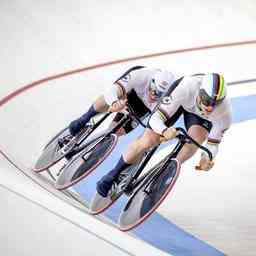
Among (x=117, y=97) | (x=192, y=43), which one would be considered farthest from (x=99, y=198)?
(x=192, y=43)

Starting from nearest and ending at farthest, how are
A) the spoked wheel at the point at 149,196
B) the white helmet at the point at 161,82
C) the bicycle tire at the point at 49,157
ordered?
the spoked wheel at the point at 149,196 → the white helmet at the point at 161,82 → the bicycle tire at the point at 49,157

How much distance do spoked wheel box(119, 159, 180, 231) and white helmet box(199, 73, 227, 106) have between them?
1.22ft

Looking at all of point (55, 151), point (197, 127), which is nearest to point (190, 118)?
point (197, 127)

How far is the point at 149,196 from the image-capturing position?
368cm

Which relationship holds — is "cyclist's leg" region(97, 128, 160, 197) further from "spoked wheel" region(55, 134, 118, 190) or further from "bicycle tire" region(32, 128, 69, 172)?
"bicycle tire" region(32, 128, 69, 172)

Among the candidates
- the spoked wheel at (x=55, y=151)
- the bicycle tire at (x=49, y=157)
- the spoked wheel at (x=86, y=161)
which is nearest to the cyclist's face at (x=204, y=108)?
the spoked wheel at (x=86, y=161)

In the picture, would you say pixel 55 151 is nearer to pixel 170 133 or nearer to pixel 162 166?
pixel 162 166

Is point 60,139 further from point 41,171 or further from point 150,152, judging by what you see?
point 150,152

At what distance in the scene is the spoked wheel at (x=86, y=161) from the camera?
157 inches

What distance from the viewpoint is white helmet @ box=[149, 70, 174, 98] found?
3961mm

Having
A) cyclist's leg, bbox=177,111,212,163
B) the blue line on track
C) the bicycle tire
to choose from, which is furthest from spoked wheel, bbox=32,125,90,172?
cyclist's leg, bbox=177,111,212,163

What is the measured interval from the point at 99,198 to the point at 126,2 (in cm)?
358

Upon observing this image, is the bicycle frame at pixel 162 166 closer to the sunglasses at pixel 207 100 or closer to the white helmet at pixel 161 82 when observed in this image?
the sunglasses at pixel 207 100

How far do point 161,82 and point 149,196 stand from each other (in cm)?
69
